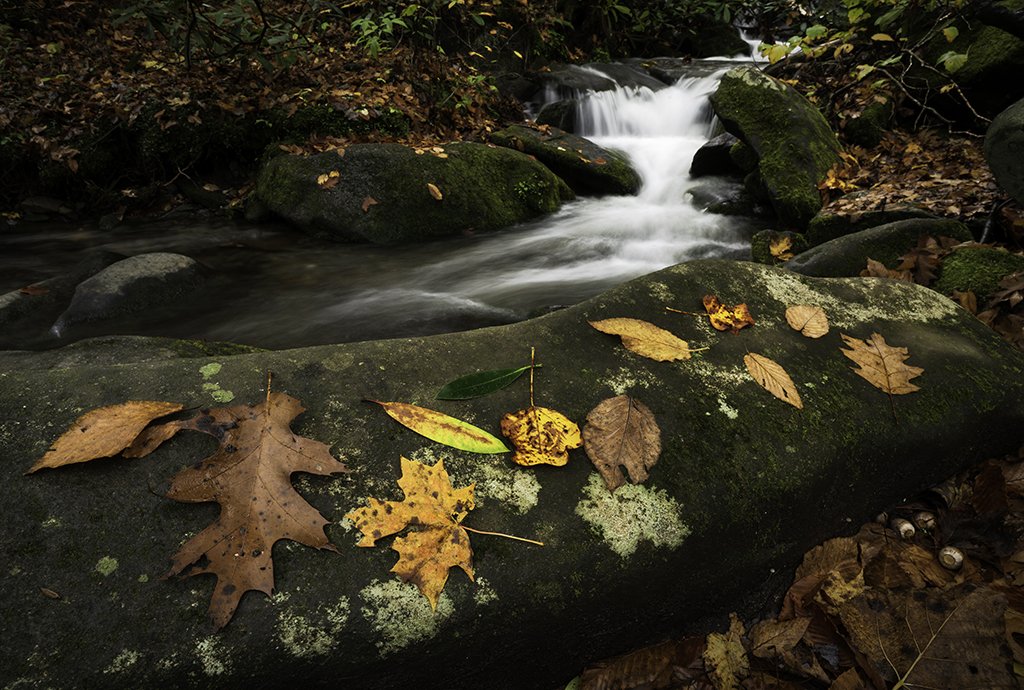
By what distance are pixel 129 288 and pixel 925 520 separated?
5.31 meters

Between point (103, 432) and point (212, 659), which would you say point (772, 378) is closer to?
point (212, 659)

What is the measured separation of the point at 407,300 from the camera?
486 centimetres

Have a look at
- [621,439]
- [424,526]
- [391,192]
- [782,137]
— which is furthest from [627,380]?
[782,137]

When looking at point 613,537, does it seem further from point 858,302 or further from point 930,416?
point 858,302

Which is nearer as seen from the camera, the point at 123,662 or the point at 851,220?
the point at 123,662

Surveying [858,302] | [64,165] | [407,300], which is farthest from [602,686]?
[64,165]

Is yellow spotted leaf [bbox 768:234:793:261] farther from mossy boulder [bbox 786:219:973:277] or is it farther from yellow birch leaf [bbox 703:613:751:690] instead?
yellow birch leaf [bbox 703:613:751:690]

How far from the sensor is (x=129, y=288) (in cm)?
442

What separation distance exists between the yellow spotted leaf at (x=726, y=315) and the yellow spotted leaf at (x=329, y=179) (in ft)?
16.7

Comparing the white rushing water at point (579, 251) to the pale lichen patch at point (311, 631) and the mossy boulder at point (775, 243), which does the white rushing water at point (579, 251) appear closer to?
the mossy boulder at point (775, 243)

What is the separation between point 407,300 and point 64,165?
223 inches

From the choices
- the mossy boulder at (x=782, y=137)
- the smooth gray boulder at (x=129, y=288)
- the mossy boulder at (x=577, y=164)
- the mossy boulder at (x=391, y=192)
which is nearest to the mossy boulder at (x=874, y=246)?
the mossy boulder at (x=782, y=137)

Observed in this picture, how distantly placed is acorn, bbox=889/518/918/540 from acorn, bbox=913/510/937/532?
0.10 feet

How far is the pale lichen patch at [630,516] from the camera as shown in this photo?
1.40 metres
